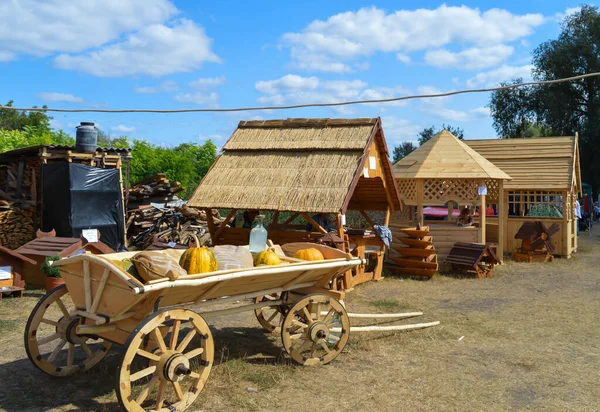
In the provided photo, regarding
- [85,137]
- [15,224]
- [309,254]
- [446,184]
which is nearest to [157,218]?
[85,137]

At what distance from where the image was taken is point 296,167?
11.4 m

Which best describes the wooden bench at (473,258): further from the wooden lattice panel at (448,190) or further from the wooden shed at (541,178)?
the wooden shed at (541,178)

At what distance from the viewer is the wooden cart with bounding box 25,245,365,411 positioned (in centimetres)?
449

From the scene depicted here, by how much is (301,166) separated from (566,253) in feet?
31.0

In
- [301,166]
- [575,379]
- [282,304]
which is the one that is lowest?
[575,379]

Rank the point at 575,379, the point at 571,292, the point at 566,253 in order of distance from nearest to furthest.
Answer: the point at 575,379
the point at 571,292
the point at 566,253

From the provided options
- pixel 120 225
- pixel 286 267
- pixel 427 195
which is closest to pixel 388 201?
pixel 427 195

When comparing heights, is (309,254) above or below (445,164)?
below

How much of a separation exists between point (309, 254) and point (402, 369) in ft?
5.31

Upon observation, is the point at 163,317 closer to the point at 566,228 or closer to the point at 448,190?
the point at 448,190

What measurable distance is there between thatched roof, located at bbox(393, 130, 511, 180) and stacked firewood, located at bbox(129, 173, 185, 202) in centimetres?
740

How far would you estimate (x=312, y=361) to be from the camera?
6.02 m

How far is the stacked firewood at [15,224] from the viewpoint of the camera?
13789 mm

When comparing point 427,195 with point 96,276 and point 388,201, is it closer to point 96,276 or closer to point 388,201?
point 388,201
